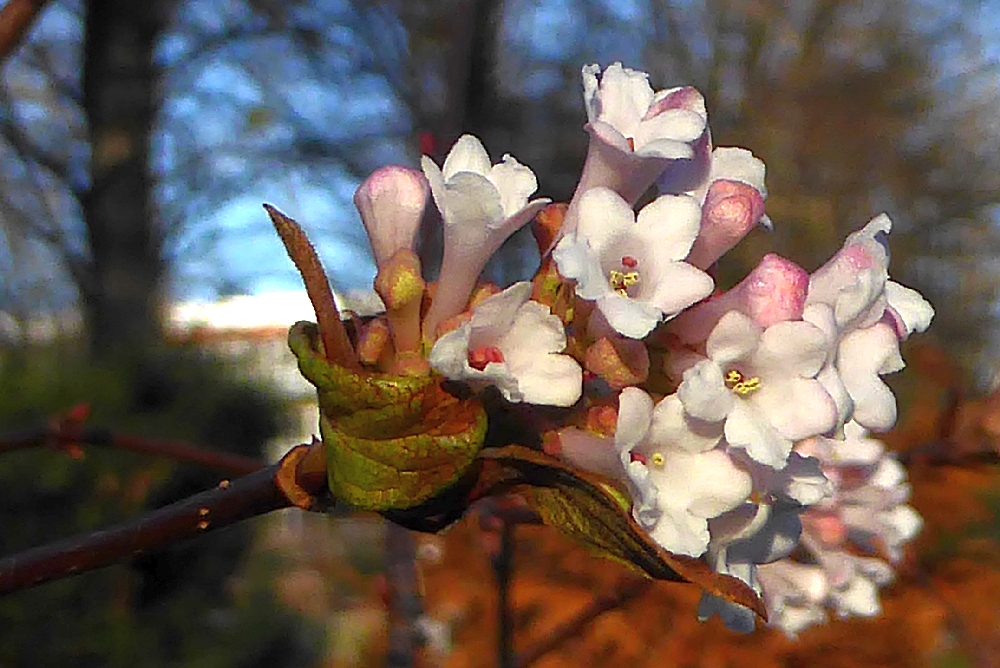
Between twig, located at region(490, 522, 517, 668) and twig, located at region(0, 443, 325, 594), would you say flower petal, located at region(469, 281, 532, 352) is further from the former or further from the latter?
twig, located at region(490, 522, 517, 668)

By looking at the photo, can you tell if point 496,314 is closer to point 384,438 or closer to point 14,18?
point 384,438

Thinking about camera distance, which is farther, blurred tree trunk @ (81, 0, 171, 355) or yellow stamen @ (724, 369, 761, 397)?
blurred tree trunk @ (81, 0, 171, 355)

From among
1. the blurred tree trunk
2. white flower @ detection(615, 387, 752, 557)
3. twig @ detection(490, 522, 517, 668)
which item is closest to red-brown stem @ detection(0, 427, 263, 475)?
twig @ detection(490, 522, 517, 668)

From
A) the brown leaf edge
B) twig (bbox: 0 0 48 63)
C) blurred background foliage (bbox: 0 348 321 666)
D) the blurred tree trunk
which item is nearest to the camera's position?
the brown leaf edge

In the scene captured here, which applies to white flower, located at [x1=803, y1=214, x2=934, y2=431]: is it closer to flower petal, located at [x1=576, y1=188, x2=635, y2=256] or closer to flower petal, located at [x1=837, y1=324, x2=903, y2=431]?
flower petal, located at [x1=837, y1=324, x2=903, y2=431]

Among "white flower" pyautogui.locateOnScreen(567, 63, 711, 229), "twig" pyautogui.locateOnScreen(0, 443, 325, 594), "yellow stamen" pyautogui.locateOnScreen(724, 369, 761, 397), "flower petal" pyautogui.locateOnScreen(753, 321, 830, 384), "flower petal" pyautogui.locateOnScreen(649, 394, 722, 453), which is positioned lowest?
"twig" pyautogui.locateOnScreen(0, 443, 325, 594)

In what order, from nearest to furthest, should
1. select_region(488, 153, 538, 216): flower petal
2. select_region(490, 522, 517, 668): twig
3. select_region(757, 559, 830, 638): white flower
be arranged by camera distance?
select_region(488, 153, 538, 216): flower petal
select_region(757, 559, 830, 638): white flower
select_region(490, 522, 517, 668): twig

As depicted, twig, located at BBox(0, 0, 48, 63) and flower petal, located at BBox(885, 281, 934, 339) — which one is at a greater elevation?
flower petal, located at BBox(885, 281, 934, 339)
